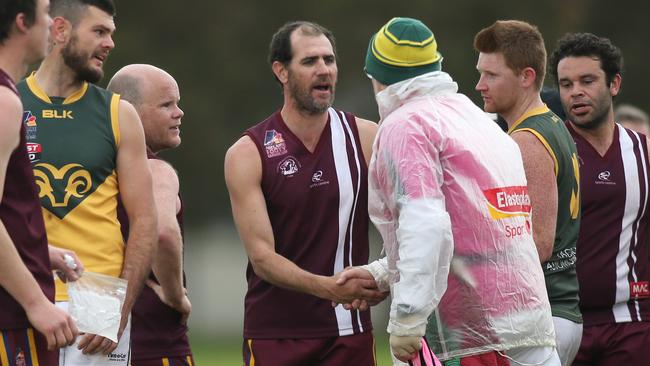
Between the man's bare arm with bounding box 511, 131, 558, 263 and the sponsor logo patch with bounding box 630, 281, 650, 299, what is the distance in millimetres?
1254

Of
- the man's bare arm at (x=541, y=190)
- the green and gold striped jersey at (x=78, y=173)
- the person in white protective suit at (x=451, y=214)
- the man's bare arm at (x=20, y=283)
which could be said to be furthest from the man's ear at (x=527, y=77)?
the man's bare arm at (x=20, y=283)

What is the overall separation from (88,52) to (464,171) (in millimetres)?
1988

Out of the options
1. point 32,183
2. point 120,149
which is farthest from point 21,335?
point 120,149

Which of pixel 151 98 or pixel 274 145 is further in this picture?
pixel 151 98

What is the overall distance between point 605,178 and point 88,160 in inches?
120

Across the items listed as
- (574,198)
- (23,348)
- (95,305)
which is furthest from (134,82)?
(574,198)

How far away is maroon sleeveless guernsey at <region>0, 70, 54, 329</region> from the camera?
512 cm

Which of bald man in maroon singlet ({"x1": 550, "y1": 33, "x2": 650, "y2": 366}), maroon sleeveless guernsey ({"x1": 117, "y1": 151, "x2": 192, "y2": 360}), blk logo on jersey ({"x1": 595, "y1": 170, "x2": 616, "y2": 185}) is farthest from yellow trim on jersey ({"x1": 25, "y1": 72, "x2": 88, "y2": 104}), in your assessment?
blk logo on jersey ({"x1": 595, "y1": 170, "x2": 616, "y2": 185})

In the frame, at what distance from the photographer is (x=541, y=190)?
20.7 feet

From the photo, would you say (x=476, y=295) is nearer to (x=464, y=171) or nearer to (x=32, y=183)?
(x=464, y=171)

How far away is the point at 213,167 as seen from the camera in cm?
2794

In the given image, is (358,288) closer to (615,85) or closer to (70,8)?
(70,8)

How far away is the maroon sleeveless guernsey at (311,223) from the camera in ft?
22.9

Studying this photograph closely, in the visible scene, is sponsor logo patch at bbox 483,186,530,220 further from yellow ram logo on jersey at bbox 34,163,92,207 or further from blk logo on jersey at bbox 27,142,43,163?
blk logo on jersey at bbox 27,142,43,163
